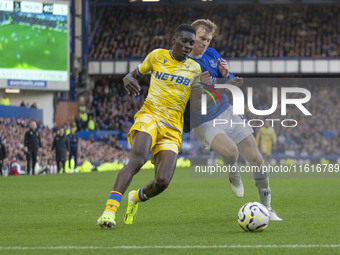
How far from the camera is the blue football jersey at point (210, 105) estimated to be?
29.4 feet

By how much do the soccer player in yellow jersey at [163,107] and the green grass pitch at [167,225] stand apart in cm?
61

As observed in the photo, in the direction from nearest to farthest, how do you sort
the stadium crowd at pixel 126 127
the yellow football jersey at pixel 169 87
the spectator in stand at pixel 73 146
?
the yellow football jersey at pixel 169 87
the stadium crowd at pixel 126 127
the spectator in stand at pixel 73 146

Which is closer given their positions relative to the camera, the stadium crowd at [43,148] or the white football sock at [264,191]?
the white football sock at [264,191]

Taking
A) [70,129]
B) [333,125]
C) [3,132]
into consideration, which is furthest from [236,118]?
[333,125]

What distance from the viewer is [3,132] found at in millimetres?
24953

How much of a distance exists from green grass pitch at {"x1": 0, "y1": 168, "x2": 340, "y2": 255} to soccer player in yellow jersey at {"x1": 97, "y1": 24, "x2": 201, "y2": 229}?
610 mm

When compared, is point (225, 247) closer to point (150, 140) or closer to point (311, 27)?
point (150, 140)

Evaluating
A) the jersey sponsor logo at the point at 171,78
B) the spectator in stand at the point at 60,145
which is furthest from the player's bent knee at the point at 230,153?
the spectator in stand at the point at 60,145

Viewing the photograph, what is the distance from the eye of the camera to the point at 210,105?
9.38 metres

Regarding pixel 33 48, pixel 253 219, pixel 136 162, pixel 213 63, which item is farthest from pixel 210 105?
pixel 33 48

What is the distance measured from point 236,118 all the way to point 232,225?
5.63 ft

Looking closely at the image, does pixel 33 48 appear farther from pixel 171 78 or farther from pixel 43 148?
pixel 171 78

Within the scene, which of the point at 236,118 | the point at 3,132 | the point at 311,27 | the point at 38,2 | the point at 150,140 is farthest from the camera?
the point at 311,27

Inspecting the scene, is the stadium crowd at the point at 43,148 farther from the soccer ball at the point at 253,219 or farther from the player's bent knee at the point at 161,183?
the soccer ball at the point at 253,219
